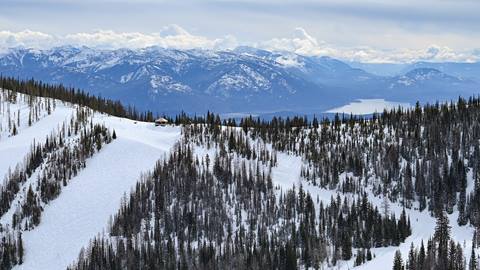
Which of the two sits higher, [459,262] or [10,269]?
[459,262]

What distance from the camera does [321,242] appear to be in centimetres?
19512

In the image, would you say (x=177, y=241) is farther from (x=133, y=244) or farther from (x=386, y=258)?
(x=386, y=258)

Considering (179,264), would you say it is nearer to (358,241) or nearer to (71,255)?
(71,255)

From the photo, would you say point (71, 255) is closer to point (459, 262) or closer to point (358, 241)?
point (358, 241)

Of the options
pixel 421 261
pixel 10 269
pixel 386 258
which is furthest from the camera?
pixel 10 269

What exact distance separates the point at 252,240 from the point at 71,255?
64.5 metres

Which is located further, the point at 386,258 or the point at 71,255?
the point at 71,255

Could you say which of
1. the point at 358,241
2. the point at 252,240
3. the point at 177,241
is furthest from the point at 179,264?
the point at 358,241

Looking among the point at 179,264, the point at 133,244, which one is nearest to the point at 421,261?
the point at 179,264

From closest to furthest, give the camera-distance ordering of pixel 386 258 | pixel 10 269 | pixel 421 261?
pixel 421 261 → pixel 386 258 → pixel 10 269

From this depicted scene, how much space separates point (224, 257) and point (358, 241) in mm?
48883

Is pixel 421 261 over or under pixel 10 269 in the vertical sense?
over

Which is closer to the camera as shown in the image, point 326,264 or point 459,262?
point 459,262

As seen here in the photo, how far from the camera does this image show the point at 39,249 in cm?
19812
